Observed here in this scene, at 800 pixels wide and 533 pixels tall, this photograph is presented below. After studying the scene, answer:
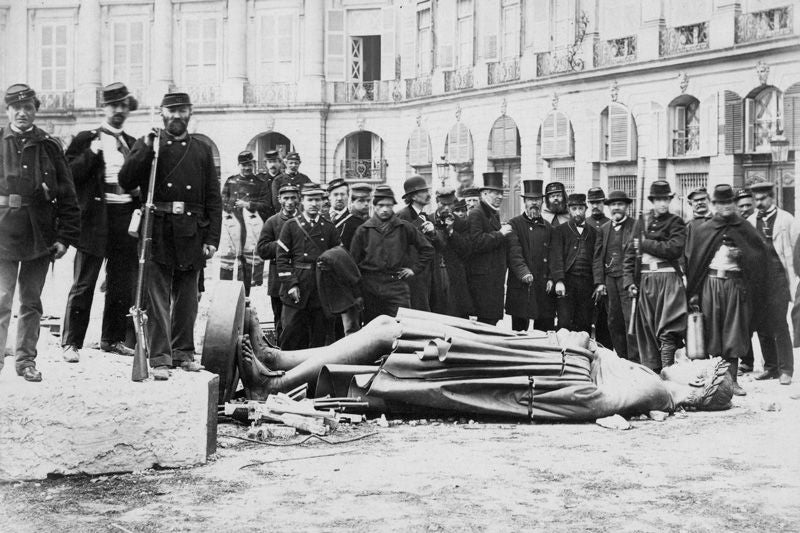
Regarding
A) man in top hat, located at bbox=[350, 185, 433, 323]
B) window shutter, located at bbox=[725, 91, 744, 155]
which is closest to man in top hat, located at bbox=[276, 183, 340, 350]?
man in top hat, located at bbox=[350, 185, 433, 323]

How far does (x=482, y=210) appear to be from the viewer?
1095cm

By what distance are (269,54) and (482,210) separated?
22900mm

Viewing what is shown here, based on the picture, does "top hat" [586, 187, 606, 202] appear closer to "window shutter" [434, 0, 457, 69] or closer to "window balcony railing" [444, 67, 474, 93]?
"window shutter" [434, 0, 457, 69]

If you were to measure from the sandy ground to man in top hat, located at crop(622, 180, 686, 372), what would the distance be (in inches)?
98.8

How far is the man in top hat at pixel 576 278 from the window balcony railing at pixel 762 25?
766 centimetres

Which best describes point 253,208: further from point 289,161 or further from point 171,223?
point 171,223

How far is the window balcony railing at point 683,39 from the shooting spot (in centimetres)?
2064

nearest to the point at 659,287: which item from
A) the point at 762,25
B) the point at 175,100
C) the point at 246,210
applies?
the point at 175,100

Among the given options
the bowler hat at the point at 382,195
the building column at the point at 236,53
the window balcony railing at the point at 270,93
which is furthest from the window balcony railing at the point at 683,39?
the building column at the point at 236,53

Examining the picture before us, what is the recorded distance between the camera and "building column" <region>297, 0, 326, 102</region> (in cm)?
3200

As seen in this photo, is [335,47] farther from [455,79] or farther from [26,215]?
[26,215]

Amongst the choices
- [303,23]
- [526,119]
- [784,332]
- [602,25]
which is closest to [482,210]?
[784,332]

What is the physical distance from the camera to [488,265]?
1099 centimetres

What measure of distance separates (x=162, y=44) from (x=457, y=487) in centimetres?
2840
